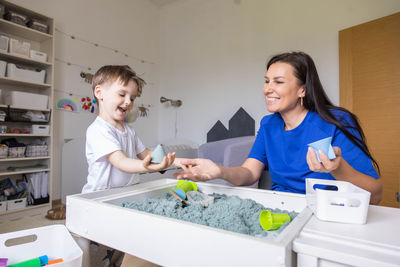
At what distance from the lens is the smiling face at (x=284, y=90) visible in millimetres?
1047

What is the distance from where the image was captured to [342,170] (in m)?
0.72

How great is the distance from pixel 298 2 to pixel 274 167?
8.39ft

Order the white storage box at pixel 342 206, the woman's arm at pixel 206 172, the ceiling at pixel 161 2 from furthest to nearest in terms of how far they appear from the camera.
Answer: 1. the ceiling at pixel 161 2
2. the woman's arm at pixel 206 172
3. the white storage box at pixel 342 206

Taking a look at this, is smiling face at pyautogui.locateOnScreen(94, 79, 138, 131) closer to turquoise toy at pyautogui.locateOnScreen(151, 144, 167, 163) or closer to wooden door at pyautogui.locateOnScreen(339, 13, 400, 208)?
turquoise toy at pyautogui.locateOnScreen(151, 144, 167, 163)

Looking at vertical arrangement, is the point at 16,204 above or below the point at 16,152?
below

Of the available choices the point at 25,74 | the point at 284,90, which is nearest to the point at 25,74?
the point at 25,74

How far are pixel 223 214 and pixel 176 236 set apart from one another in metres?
0.16

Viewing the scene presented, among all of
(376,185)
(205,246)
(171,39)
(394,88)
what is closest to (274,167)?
(376,185)

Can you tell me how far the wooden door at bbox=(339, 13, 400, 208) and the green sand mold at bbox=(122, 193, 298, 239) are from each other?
1859 millimetres

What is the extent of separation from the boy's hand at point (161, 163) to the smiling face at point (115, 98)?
1.26 ft

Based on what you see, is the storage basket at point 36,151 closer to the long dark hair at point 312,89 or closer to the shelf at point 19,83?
the shelf at point 19,83

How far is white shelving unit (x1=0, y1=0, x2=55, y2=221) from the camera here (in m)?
2.24

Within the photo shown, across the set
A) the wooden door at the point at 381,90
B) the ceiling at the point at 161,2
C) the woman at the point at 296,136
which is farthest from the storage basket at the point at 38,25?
the wooden door at the point at 381,90

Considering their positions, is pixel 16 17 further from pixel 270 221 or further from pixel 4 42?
pixel 270 221
